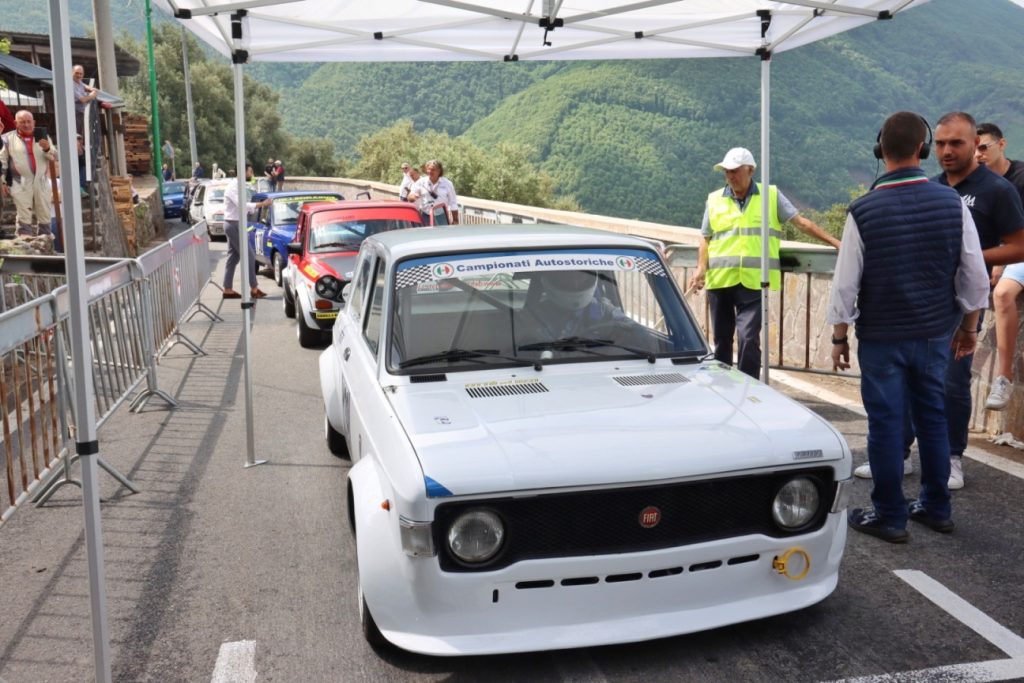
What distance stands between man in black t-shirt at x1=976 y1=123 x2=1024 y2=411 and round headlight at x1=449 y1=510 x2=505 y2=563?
4299 millimetres

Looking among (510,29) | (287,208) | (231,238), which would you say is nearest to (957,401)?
(510,29)

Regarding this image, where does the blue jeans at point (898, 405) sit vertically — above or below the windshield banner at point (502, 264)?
below

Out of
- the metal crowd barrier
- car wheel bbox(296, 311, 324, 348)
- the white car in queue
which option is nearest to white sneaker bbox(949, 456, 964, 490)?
the white car in queue

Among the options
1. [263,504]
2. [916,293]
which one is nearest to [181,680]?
[263,504]

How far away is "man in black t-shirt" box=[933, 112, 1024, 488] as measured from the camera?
5.38 metres

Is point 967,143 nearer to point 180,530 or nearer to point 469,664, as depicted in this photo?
point 469,664

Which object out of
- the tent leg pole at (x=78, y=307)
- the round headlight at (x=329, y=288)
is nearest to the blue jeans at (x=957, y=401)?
the tent leg pole at (x=78, y=307)

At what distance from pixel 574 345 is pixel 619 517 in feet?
4.37

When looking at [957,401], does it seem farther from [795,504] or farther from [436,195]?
[436,195]

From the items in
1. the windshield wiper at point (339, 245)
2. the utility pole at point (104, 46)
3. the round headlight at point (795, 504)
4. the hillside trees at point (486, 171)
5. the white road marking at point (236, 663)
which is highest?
the utility pole at point (104, 46)

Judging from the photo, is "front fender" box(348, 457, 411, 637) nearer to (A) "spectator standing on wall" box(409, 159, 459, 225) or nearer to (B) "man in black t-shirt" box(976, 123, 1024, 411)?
(B) "man in black t-shirt" box(976, 123, 1024, 411)

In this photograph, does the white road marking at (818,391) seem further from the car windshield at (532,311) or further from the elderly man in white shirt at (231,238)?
the elderly man in white shirt at (231,238)

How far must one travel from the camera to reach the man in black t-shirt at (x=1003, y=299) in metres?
6.25

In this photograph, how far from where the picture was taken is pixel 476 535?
337 cm
